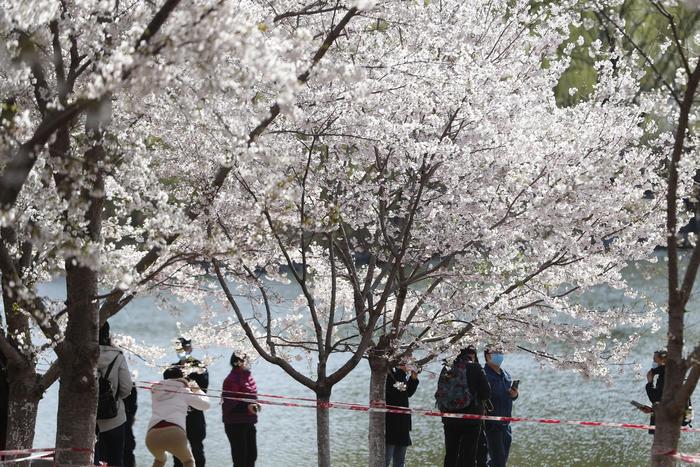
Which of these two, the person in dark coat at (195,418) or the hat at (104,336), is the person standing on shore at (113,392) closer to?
the hat at (104,336)

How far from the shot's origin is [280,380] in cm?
2033

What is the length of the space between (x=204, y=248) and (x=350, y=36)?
3.53 meters

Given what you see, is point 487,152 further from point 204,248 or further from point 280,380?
point 280,380

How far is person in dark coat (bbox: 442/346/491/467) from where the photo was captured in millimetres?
8977

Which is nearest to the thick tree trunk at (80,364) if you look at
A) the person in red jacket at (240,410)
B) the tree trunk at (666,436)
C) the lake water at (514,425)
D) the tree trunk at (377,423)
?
the person in red jacket at (240,410)

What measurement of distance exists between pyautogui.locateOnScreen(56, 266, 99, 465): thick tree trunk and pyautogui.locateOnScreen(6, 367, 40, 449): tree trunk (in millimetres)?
1268

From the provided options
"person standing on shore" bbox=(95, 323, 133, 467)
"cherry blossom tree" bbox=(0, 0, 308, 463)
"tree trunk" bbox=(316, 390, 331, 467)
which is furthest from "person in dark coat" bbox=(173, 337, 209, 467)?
"cherry blossom tree" bbox=(0, 0, 308, 463)

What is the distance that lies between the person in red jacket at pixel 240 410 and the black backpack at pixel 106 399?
123cm

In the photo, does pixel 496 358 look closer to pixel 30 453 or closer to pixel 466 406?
pixel 466 406

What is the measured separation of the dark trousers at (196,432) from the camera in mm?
9883

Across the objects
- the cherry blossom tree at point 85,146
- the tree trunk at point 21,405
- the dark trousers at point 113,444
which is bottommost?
the dark trousers at point 113,444

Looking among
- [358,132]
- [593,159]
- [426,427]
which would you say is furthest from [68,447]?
[426,427]

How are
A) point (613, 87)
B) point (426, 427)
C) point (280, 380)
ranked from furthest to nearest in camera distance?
1. point (280, 380)
2. point (426, 427)
3. point (613, 87)

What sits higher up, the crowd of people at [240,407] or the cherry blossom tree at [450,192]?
the cherry blossom tree at [450,192]
